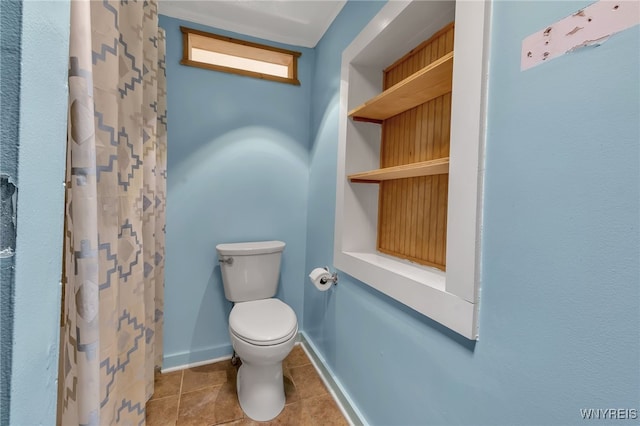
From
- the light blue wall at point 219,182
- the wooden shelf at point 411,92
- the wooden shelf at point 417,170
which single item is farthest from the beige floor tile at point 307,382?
the wooden shelf at point 411,92

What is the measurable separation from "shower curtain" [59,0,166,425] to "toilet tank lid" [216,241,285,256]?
0.74 metres

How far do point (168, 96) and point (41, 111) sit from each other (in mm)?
1616

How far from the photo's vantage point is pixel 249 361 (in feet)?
4.54

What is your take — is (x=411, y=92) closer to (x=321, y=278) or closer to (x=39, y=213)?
(x=321, y=278)

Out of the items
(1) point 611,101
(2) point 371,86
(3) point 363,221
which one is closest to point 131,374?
(3) point 363,221

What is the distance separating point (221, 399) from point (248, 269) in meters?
0.72

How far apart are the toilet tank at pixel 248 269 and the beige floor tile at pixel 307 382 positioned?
51 cm

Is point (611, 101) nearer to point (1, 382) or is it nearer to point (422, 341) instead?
point (422, 341)

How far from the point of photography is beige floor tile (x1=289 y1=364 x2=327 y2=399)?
1.58 meters

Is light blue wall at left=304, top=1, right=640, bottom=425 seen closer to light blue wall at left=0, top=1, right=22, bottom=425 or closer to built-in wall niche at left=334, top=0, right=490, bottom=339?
built-in wall niche at left=334, top=0, right=490, bottom=339

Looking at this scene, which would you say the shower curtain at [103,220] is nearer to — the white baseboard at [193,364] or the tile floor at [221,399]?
the tile floor at [221,399]

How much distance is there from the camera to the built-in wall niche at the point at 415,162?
0.79 metres

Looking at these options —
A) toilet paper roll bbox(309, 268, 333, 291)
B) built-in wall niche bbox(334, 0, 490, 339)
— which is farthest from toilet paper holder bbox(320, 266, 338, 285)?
built-in wall niche bbox(334, 0, 490, 339)

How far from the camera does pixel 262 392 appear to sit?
1.43m
